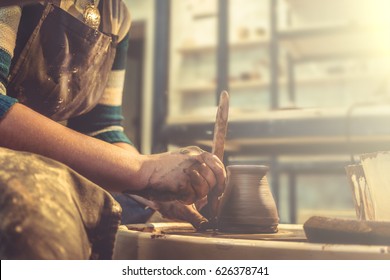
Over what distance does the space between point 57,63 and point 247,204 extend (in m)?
0.53

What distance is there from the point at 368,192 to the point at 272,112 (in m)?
1.00

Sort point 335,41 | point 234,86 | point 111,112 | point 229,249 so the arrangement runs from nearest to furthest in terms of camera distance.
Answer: point 229,249
point 111,112
point 335,41
point 234,86

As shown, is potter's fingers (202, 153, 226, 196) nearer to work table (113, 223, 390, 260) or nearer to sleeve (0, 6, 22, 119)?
work table (113, 223, 390, 260)

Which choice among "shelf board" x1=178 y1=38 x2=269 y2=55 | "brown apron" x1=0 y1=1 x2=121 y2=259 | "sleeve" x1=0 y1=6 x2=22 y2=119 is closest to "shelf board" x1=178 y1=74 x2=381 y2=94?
"shelf board" x1=178 y1=38 x2=269 y2=55

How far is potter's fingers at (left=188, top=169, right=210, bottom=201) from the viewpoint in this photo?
0.83 metres

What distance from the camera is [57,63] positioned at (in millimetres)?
1077

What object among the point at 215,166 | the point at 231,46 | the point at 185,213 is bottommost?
the point at 185,213

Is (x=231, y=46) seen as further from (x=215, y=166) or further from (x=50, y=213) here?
(x=50, y=213)

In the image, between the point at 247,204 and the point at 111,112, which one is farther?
the point at 111,112

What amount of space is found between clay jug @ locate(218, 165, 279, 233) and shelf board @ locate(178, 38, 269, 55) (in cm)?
430

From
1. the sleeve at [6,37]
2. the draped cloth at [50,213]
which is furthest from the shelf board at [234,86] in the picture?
the draped cloth at [50,213]

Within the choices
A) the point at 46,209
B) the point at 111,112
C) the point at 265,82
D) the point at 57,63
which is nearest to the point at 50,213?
the point at 46,209

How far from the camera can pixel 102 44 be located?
1.18 meters

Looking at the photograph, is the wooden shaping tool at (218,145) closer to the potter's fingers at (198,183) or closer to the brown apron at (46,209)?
the potter's fingers at (198,183)
